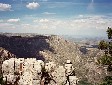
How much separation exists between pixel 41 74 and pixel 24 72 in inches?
138

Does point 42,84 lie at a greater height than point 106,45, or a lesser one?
lesser

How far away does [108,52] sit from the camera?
4441 cm

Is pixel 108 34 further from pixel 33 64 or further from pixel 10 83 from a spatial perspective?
pixel 10 83

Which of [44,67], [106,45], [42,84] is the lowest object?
[42,84]

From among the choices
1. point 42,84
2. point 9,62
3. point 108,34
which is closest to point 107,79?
point 108,34

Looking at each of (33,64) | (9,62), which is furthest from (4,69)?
(33,64)

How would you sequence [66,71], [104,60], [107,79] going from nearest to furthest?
[104,60]
[107,79]
[66,71]

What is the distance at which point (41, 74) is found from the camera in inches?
2016

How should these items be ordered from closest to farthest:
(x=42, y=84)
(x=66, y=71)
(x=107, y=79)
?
(x=107, y=79) < (x=42, y=84) < (x=66, y=71)

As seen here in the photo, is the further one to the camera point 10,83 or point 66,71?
point 66,71

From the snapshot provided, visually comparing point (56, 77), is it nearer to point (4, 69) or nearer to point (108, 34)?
point (4, 69)

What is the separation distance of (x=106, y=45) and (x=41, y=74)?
14721 mm

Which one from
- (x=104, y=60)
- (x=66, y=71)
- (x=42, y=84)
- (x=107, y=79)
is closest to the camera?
(x=104, y=60)

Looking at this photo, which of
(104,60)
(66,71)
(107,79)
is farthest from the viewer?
(66,71)
